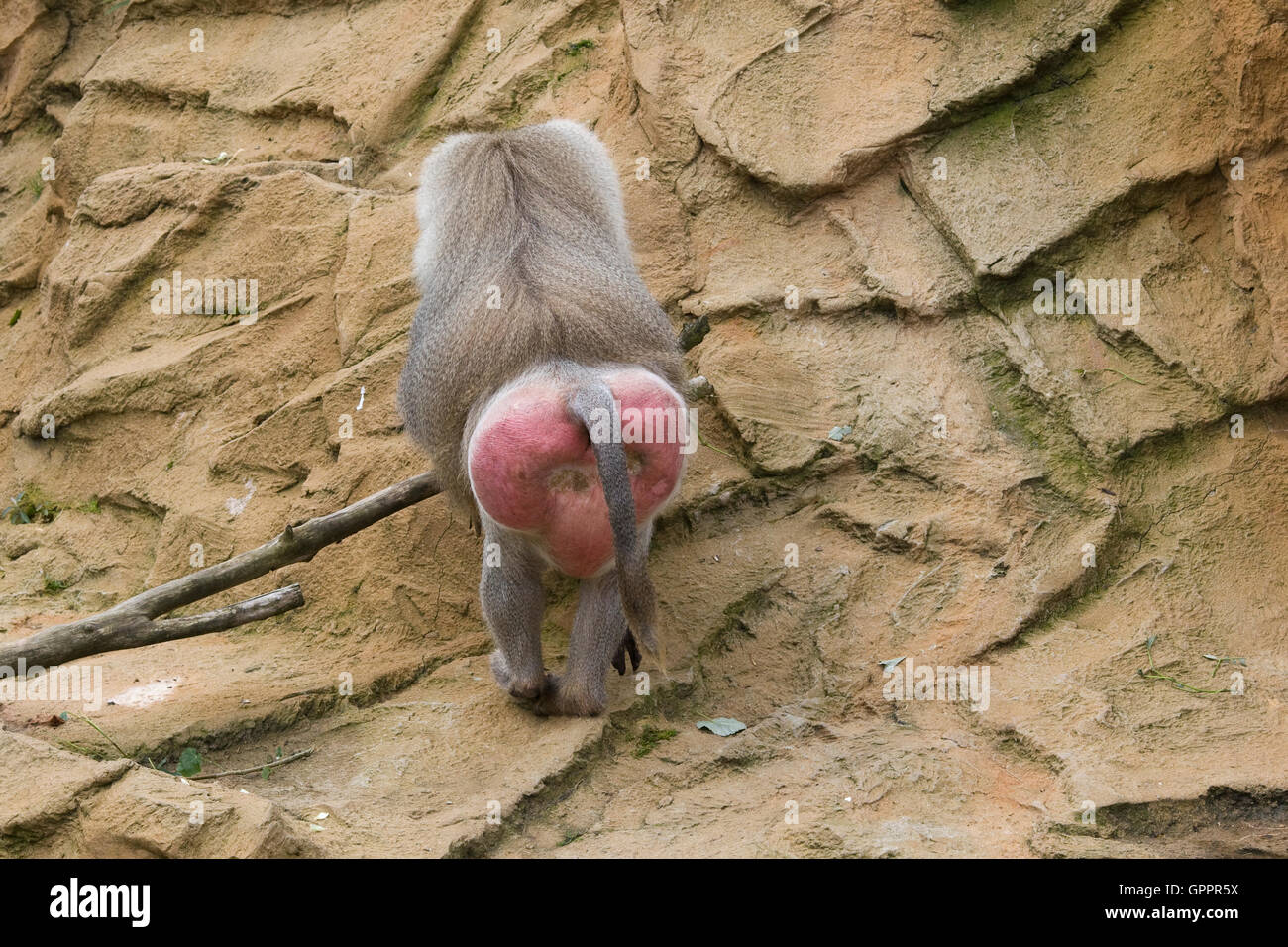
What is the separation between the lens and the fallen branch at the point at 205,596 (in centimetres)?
531

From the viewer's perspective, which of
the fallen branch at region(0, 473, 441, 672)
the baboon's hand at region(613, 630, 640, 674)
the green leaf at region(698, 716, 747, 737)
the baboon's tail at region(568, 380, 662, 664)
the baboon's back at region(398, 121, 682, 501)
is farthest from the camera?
the baboon's hand at region(613, 630, 640, 674)

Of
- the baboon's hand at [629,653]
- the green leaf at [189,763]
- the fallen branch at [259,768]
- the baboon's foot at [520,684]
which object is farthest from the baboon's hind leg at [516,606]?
the green leaf at [189,763]

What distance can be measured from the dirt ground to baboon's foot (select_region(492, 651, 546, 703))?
0.11 metres

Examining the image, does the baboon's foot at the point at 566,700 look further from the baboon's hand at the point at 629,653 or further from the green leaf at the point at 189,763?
the green leaf at the point at 189,763

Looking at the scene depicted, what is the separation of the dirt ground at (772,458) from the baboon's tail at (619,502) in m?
0.64

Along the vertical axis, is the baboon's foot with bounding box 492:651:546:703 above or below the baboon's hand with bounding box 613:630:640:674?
below

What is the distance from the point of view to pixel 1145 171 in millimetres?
5895

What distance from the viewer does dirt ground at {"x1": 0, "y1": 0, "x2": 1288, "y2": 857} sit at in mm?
4684

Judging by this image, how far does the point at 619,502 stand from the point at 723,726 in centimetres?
113

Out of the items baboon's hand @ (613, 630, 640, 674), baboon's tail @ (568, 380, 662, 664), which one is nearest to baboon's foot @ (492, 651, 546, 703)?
baboon's hand @ (613, 630, 640, 674)

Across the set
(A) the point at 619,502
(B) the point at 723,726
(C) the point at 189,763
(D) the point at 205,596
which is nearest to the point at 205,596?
(D) the point at 205,596

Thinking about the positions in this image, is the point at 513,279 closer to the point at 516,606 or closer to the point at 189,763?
the point at 516,606

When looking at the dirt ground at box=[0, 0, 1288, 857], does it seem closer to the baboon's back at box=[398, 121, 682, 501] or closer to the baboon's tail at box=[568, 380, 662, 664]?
the baboon's tail at box=[568, 380, 662, 664]

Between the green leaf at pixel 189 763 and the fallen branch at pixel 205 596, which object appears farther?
the fallen branch at pixel 205 596
